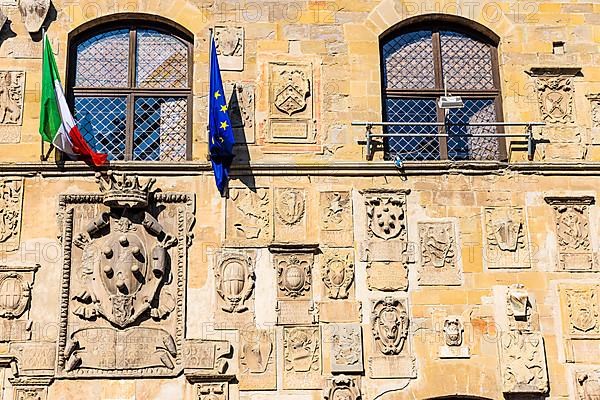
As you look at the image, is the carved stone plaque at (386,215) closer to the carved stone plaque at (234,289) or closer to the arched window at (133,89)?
the carved stone plaque at (234,289)

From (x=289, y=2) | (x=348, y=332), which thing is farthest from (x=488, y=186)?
(x=289, y=2)

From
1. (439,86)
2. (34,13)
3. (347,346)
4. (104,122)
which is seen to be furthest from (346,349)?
(34,13)

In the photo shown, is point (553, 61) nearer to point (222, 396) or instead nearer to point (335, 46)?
point (335, 46)

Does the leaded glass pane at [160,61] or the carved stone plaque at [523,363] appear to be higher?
the leaded glass pane at [160,61]

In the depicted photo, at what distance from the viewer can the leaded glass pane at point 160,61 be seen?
1238cm

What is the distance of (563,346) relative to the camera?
11234 millimetres

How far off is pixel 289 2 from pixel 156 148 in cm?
258

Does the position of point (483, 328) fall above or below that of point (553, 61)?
below

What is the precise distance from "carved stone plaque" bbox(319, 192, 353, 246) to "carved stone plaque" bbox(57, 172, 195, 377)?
1.58 m

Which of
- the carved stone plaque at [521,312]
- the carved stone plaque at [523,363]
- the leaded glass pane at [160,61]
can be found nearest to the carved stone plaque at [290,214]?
the leaded glass pane at [160,61]

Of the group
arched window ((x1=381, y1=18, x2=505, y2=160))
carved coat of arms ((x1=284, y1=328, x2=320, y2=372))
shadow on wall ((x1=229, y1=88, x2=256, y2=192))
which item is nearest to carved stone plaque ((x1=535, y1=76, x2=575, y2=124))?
arched window ((x1=381, y1=18, x2=505, y2=160))

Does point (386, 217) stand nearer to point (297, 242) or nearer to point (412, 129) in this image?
point (297, 242)

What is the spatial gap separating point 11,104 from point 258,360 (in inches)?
173

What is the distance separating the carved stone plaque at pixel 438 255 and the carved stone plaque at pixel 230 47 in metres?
3.10
